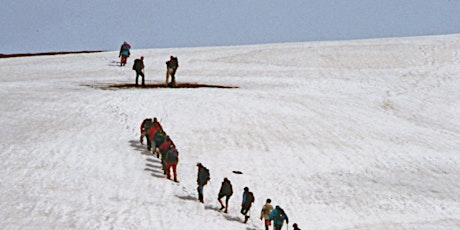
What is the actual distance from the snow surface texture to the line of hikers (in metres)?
0.40

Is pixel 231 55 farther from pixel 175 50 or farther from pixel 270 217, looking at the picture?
pixel 270 217

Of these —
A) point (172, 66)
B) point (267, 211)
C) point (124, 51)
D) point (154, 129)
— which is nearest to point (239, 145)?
point (154, 129)

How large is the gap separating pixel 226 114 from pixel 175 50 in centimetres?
2970

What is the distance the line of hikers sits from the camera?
1977cm

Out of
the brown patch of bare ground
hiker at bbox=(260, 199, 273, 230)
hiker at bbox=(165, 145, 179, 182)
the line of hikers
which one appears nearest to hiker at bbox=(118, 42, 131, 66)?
the brown patch of bare ground

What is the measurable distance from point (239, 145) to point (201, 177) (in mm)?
8792

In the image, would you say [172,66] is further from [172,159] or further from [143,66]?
[172,159]

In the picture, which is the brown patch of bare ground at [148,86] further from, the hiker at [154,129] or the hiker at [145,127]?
the hiker at [154,129]

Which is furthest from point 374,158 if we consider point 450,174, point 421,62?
point 421,62

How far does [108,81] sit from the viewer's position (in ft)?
143

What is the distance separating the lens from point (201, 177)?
68.8 ft

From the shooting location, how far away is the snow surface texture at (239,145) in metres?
20.4

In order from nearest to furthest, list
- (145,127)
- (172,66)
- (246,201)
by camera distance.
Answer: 1. (246,201)
2. (145,127)
3. (172,66)

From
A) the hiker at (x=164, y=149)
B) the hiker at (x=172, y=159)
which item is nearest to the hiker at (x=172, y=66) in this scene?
the hiker at (x=164, y=149)
